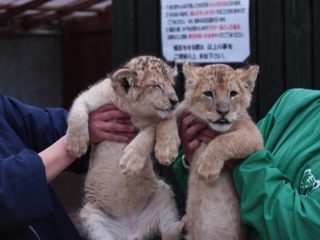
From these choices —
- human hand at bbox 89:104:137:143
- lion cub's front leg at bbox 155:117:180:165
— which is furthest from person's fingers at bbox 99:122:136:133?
lion cub's front leg at bbox 155:117:180:165

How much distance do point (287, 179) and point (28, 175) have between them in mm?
1059

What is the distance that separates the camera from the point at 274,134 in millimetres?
3006

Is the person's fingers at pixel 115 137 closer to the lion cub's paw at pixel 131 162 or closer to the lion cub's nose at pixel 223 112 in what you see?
the lion cub's paw at pixel 131 162

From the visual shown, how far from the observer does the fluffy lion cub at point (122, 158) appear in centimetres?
306

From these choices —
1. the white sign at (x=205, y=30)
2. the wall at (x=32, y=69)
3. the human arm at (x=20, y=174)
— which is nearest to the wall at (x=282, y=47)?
the white sign at (x=205, y=30)

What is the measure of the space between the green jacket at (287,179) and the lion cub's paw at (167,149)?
0.97 ft

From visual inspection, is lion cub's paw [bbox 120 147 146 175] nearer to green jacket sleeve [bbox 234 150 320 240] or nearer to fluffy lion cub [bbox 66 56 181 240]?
fluffy lion cub [bbox 66 56 181 240]

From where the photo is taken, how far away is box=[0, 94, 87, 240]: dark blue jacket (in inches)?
105

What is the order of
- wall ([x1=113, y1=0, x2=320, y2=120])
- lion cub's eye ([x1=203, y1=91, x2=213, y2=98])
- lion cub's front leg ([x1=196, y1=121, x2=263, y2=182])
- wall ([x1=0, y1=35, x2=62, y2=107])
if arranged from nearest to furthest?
lion cub's front leg ([x1=196, y1=121, x2=263, y2=182]), lion cub's eye ([x1=203, y1=91, x2=213, y2=98]), wall ([x1=113, y1=0, x2=320, y2=120]), wall ([x1=0, y1=35, x2=62, y2=107])

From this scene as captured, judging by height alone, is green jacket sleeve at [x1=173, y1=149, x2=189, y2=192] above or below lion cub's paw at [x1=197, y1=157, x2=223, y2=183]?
below

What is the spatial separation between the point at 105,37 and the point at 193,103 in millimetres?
8473

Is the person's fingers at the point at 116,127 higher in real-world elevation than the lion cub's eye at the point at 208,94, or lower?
lower

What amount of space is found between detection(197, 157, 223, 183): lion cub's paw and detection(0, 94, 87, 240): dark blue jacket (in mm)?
668

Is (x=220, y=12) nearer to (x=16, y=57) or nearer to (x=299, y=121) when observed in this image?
(x=299, y=121)
